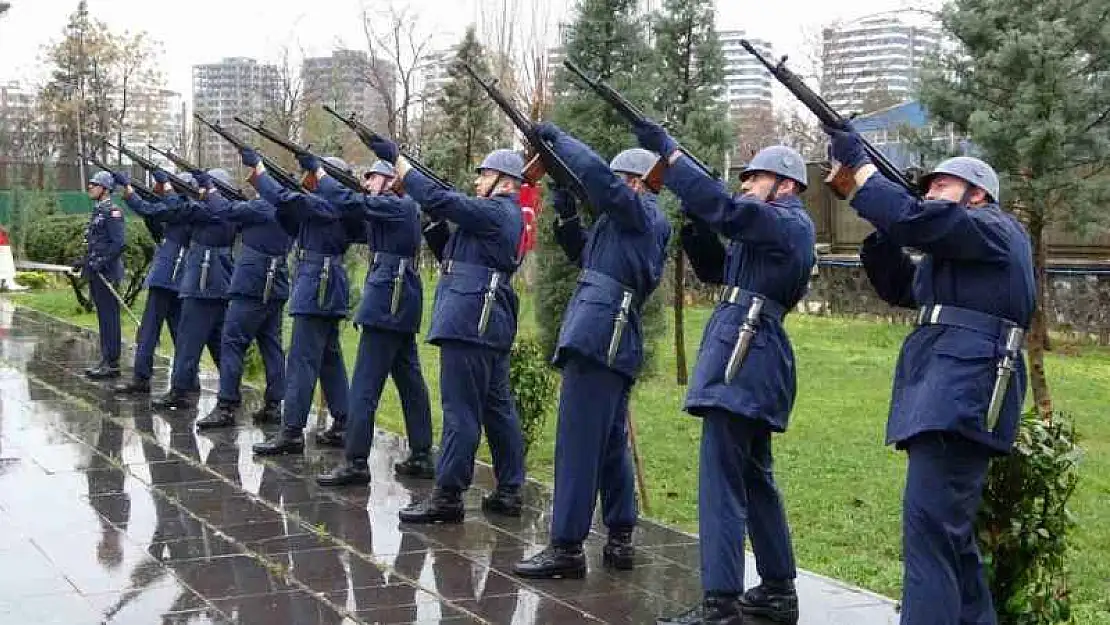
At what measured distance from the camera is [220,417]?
408 inches

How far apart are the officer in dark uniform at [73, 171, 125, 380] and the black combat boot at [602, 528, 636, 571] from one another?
7874 millimetres

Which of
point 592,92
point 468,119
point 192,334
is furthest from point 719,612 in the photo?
point 468,119

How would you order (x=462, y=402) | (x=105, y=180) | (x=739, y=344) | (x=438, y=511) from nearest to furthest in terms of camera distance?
(x=739, y=344) → (x=462, y=402) → (x=438, y=511) → (x=105, y=180)

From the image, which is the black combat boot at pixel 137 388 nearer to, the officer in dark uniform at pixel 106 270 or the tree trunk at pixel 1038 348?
the officer in dark uniform at pixel 106 270

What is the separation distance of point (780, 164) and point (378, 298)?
3336 mm

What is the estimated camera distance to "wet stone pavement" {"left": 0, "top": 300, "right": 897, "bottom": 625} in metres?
5.78

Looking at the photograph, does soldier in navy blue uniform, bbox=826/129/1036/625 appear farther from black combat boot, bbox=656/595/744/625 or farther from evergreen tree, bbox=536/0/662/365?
evergreen tree, bbox=536/0/662/365

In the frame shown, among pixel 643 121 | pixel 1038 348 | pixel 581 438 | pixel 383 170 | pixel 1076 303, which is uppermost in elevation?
pixel 643 121

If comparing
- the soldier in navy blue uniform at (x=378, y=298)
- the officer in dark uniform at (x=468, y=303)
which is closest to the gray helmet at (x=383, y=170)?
the soldier in navy blue uniform at (x=378, y=298)

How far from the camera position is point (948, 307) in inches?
190

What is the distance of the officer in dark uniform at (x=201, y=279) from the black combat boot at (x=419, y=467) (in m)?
2.86

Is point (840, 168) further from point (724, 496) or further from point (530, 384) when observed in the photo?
point (530, 384)

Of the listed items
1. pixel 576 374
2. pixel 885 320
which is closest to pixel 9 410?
pixel 576 374

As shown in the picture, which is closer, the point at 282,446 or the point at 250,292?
the point at 282,446
